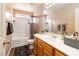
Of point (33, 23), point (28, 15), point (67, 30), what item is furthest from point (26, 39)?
point (67, 30)

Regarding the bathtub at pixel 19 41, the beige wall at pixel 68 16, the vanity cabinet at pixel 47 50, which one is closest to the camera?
the vanity cabinet at pixel 47 50

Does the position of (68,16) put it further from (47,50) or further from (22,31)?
(22,31)

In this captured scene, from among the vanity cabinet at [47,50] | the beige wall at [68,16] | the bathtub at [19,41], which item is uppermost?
the beige wall at [68,16]

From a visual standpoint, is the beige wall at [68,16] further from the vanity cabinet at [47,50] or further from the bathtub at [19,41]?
the bathtub at [19,41]

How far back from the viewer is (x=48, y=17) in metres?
3.28

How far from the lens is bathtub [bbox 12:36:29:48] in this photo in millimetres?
3921

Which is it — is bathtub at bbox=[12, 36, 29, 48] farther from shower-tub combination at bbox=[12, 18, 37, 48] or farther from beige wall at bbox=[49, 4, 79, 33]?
beige wall at bbox=[49, 4, 79, 33]

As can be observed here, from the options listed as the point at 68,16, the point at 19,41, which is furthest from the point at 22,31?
the point at 68,16

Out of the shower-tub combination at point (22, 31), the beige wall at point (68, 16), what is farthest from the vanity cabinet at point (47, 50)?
the shower-tub combination at point (22, 31)

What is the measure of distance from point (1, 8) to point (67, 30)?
4.49 feet

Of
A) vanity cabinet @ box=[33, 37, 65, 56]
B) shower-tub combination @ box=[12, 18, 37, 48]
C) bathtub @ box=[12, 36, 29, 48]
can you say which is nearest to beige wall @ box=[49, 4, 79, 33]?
vanity cabinet @ box=[33, 37, 65, 56]

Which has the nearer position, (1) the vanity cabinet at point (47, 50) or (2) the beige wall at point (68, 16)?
(1) the vanity cabinet at point (47, 50)

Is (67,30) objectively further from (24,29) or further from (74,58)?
(24,29)

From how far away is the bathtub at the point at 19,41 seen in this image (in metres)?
3.92
